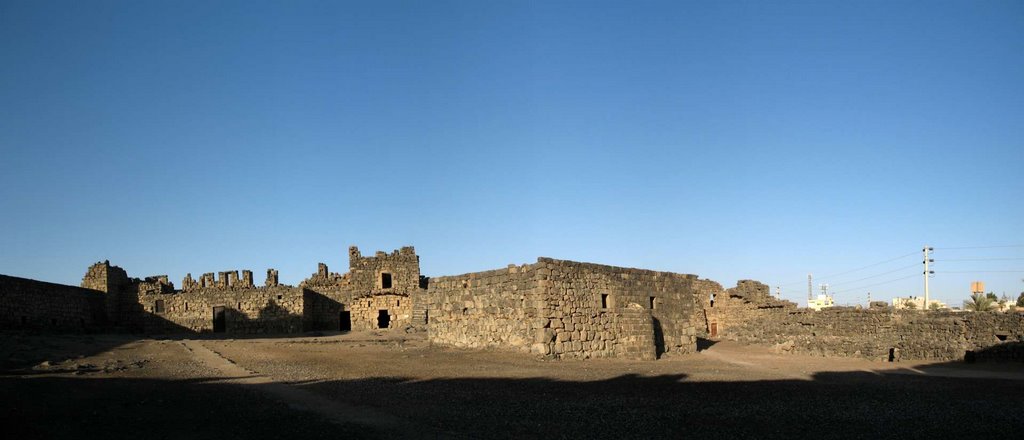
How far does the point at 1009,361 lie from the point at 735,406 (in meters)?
16.8

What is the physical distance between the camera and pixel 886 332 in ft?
87.7

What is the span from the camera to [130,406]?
10648mm

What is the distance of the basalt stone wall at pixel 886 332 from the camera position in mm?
23219

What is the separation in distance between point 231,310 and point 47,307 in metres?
8.93

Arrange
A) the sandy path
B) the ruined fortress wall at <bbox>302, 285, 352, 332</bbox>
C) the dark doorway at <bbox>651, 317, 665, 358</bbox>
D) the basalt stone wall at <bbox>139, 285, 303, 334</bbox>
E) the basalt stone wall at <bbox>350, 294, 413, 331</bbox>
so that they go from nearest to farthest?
the sandy path
the dark doorway at <bbox>651, 317, 665, 358</bbox>
the basalt stone wall at <bbox>139, 285, 303, 334</bbox>
the basalt stone wall at <bbox>350, 294, 413, 331</bbox>
the ruined fortress wall at <bbox>302, 285, 352, 332</bbox>

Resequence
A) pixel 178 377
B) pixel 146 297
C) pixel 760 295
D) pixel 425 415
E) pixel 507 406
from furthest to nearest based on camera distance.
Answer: pixel 146 297
pixel 760 295
pixel 178 377
pixel 507 406
pixel 425 415

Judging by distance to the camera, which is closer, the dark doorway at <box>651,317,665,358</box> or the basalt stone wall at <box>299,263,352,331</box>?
the dark doorway at <box>651,317,665,358</box>

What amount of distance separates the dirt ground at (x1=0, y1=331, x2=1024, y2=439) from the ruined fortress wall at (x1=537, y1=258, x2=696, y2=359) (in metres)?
1.11

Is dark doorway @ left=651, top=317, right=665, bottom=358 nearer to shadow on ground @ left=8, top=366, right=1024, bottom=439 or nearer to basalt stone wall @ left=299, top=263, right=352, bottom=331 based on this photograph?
shadow on ground @ left=8, top=366, right=1024, bottom=439

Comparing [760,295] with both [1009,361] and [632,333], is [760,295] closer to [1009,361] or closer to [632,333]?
[1009,361]

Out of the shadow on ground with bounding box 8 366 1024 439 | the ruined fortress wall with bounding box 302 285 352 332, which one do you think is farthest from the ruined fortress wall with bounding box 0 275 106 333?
the shadow on ground with bounding box 8 366 1024 439

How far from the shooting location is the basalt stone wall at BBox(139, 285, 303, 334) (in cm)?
3734

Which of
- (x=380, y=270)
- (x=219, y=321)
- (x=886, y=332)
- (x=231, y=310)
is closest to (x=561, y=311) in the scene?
(x=886, y=332)

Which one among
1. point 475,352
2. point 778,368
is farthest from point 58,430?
point 778,368
